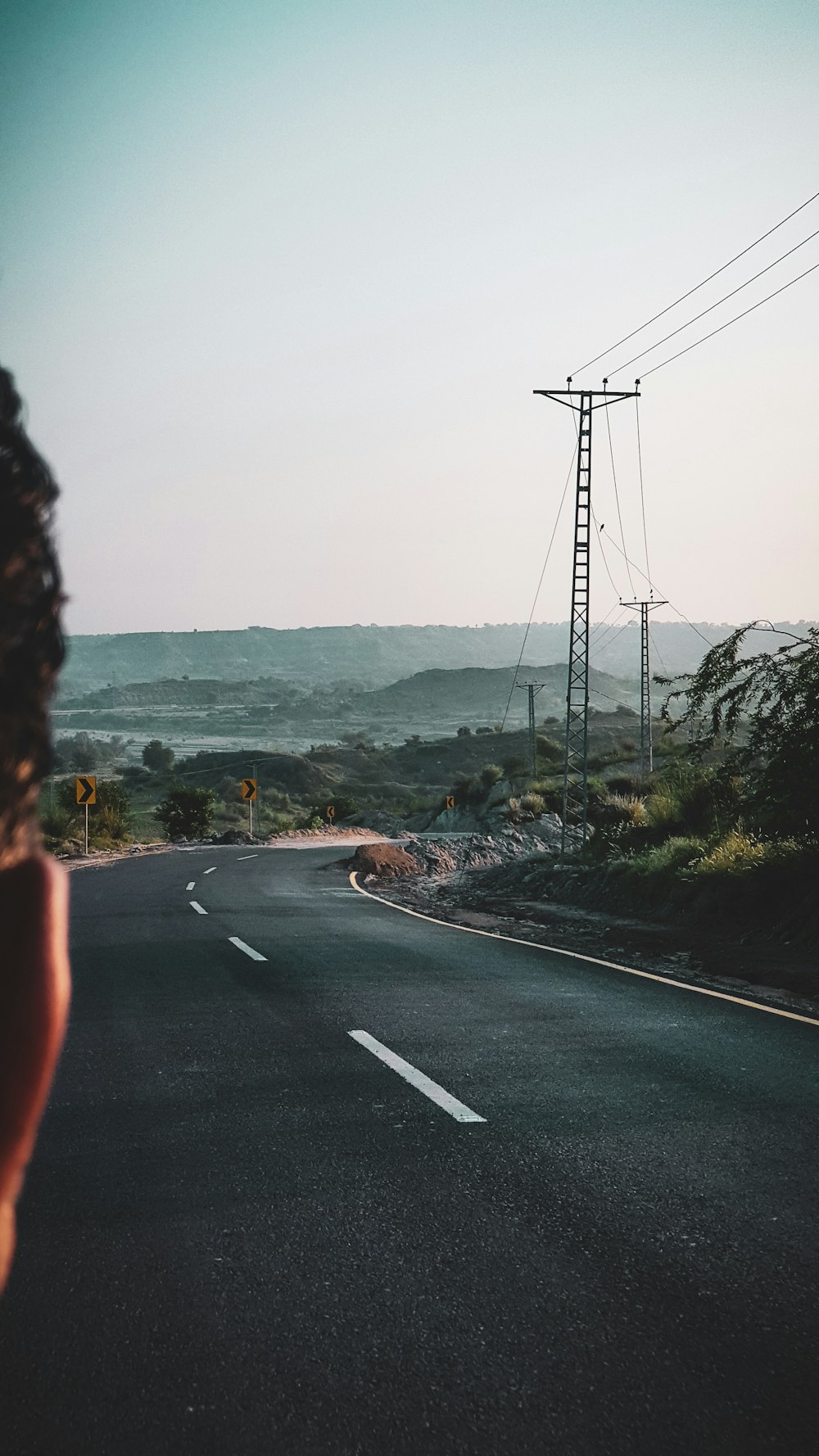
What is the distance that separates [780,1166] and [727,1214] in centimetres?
70

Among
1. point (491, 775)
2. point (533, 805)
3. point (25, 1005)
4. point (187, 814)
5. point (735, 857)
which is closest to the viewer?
point (25, 1005)

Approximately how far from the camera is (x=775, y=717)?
14.4m

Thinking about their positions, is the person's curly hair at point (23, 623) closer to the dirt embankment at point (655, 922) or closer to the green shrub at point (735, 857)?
the dirt embankment at point (655, 922)

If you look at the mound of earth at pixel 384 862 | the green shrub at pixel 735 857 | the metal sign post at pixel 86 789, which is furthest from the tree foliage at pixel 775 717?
the metal sign post at pixel 86 789

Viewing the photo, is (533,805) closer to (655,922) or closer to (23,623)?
(655,922)

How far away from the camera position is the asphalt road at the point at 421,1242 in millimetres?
3088

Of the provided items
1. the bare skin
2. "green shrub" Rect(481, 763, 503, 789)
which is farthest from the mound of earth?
"green shrub" Rect(481, 763, 503, 789)

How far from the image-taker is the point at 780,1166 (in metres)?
5.12

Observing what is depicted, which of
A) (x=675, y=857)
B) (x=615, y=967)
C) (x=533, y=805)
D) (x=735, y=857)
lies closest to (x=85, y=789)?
(x=533, y=805)

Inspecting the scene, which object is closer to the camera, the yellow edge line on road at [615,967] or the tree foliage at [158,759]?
the yellow edge line on road at [615,967]

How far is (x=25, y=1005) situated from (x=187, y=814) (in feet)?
165

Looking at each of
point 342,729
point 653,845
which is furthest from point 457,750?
point 653,845

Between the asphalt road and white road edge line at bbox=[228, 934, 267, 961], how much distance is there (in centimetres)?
366

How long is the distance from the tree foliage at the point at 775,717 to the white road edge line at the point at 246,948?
6.96 meters
